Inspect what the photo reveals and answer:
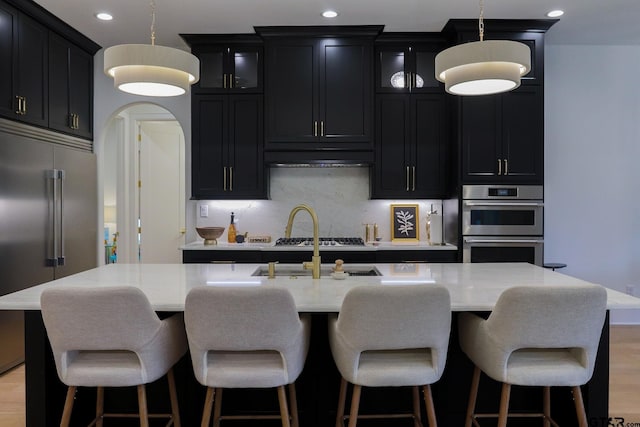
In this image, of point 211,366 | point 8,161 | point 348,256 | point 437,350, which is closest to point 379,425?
point 437,350

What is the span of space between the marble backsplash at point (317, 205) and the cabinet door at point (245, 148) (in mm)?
348

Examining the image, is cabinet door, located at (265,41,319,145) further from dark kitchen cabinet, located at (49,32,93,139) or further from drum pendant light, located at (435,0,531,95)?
drum pendant light, located at (435,0,531,95)

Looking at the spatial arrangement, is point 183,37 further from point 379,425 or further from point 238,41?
point 379,425

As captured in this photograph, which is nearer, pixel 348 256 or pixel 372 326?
pixel 372 326

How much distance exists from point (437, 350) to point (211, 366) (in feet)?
2.89

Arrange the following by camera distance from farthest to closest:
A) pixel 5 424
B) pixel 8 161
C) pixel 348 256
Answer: pixel 348 256 < pixel 8 161 < pixel 5 424

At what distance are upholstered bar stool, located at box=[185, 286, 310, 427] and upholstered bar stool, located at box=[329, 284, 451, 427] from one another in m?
0.20

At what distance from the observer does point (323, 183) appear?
4672 mm

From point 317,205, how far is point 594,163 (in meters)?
2.81

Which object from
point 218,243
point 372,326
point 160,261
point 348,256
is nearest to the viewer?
point 372,326

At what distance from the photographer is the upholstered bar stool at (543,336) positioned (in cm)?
173

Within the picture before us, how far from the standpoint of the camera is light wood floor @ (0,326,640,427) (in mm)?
2664

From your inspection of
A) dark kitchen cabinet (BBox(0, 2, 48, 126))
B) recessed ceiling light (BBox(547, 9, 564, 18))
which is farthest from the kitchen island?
recessed ceiling light (BBox(547, 9, 564, 18))

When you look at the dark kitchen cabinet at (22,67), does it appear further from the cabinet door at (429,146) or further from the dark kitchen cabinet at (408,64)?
the cabinet door at (429,146)
